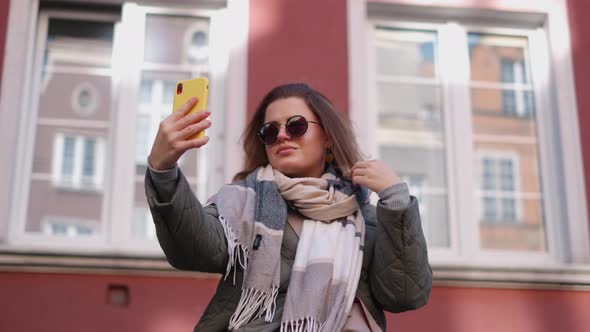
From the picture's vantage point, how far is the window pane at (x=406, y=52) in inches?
232

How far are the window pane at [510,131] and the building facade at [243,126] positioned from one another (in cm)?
2

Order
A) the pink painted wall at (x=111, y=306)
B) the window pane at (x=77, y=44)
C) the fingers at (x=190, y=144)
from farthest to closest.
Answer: the window pane at (x=77, y=44)
the pink painted wall at (x=111, y=306)
the fingers at (x=190, y=144)

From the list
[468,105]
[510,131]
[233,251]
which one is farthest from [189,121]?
[510,131]

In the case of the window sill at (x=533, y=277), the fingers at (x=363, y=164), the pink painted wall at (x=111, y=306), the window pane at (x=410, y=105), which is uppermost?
the window pane at (x=410, y=105)

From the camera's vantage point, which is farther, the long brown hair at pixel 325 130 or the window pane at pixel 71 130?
the window pane at pixel 71 130

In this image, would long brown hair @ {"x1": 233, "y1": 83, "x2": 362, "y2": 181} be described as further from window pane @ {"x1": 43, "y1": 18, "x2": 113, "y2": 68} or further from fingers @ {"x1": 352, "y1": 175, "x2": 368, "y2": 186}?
window pane @ {"x1": 43, "y1": 18, "x2": 113, "y2": 68}

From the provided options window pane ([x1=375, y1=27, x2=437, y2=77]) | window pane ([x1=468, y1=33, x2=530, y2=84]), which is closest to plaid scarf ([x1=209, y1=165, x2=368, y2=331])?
window pane ([x1=375, y1=27, x2=437, y2=77])

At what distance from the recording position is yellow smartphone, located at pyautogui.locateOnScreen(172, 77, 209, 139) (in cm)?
231

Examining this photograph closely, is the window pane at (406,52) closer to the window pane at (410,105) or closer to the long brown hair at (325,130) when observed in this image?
the window pane at (410,105)

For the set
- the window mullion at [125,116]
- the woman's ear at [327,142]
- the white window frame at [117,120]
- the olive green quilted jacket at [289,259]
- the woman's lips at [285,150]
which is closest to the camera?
the olive green quilted jacket at [289,259]

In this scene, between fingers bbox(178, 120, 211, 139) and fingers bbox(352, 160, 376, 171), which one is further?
fingers bbox(352, 160, 376, 171)

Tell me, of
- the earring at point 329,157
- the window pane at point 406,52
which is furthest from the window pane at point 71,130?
the earring at point 329,157

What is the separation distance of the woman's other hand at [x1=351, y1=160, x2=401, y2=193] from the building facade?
2.61 meters

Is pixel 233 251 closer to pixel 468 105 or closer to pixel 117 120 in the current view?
pixel 117 120
